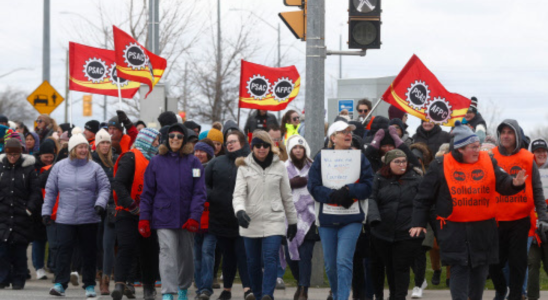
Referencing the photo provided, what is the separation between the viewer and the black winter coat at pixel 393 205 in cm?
1118

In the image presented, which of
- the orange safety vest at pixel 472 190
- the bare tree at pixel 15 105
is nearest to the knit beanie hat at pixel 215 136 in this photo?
the orange safety vest at pixel 472 190

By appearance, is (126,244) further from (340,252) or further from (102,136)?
(340,252)

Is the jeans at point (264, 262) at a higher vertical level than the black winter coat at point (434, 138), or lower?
lower

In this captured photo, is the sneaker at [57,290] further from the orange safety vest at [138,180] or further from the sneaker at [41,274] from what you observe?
the sneaker at [41,274]

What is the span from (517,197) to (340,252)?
1.93m

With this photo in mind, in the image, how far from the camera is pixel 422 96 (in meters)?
15.8

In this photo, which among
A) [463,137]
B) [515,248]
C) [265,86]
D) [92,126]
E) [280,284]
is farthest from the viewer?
[265,86]

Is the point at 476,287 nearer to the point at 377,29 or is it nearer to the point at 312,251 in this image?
the point at 312,251

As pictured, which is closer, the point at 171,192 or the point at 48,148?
the point at 171,192

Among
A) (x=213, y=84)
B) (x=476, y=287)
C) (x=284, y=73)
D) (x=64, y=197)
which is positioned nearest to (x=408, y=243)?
(x=476, y=287)

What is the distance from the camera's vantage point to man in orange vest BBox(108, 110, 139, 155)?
45.8 ft

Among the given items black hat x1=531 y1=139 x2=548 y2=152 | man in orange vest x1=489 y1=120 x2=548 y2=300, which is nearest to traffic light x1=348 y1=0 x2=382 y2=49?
black hat x1=531 y1=139 x2=548 y2=152

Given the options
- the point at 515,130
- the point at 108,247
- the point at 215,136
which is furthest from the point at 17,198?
the point at 515,130

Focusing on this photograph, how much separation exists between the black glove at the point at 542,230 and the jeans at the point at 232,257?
3.41 meters
